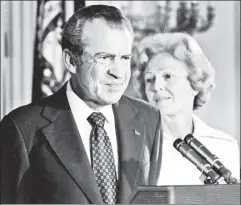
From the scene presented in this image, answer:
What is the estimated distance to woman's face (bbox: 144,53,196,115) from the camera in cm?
304

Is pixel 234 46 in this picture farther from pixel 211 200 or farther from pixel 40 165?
pixel 40 165

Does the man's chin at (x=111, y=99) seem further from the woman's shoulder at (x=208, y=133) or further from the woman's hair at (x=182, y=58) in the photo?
the woman's shoulder at (x=208, y=133)

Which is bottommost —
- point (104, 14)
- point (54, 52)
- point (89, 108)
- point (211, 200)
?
point (211, 200)

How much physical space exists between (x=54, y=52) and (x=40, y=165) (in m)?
0.62

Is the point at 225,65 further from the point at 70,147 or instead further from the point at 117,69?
the point at 70,147

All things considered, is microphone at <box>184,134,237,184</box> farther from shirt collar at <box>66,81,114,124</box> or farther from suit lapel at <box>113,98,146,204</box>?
shirt collar at <box>66,81,114,124</box>

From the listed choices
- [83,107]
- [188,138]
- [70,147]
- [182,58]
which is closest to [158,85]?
[182,58]

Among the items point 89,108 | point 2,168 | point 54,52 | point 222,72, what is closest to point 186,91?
point 222,72

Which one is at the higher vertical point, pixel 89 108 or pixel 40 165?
pixel 89 108

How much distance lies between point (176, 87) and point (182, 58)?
0.16 metres

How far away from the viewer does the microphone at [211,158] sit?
9.64 feet

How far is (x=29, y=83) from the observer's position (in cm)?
303

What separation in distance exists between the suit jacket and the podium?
0.61ft

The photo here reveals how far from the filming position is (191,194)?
2.73 meters
